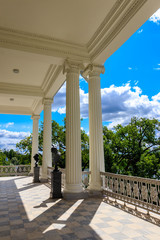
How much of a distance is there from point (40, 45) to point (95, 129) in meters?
5.86

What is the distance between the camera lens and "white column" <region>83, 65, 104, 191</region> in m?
11.0

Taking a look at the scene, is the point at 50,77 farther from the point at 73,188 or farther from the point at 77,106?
the point at 73,188

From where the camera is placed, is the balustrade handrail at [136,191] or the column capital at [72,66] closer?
the balustrade handrail at [136,191]

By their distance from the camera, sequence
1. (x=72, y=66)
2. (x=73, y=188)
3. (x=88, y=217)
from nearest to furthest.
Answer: (x=88, y=217), (x=73, y=188), (x=72, y=66)

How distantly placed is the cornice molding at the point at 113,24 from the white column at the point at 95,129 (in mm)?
1086

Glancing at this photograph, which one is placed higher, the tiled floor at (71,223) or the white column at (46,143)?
the white column at (46,143)

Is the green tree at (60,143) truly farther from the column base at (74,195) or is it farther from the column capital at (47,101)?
the column base at (74,195)

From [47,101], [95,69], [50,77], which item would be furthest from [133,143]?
[95,69]

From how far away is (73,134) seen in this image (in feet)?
36.0

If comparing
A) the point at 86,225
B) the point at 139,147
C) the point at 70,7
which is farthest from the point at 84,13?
the point at 139,147

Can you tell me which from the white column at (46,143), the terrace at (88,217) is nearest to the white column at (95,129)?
the terrace at (88,217)

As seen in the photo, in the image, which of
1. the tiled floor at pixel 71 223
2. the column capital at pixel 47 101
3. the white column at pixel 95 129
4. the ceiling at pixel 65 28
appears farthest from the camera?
the column capital at pixel 47 101

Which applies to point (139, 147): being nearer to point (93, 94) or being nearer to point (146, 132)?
point (146, 132)

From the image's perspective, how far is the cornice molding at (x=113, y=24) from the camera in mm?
8094
